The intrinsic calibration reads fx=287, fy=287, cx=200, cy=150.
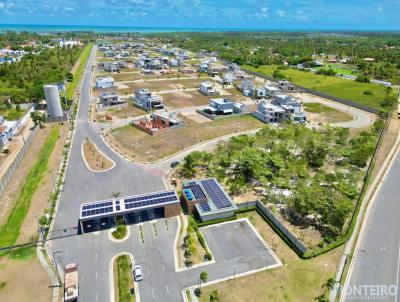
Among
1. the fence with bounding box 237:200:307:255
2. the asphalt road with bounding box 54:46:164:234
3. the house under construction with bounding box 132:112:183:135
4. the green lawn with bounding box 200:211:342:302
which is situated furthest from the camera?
the house under construction with bounding box 132:112:183:135

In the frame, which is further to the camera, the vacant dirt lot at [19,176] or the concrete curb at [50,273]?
the vacant dirt lot at [19,176]

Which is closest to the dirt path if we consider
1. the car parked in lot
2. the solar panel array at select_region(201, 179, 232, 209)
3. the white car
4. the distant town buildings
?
the white car

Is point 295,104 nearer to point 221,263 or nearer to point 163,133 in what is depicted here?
point 163,133

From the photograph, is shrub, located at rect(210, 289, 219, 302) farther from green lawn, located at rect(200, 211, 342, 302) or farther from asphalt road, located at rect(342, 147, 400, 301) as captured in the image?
asphalt road, located at rect(342, 147, 400, 301)

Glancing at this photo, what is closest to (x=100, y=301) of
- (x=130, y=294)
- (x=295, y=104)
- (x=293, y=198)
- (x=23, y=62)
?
(x=130, y=294)

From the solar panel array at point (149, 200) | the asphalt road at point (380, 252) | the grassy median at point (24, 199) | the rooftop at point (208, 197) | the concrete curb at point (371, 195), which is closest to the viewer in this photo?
the asphalt road at point (380, 252)

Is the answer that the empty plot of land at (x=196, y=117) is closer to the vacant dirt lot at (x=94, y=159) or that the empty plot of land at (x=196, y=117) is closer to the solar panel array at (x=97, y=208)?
the vacant dirt lot at (x=94, y=159)

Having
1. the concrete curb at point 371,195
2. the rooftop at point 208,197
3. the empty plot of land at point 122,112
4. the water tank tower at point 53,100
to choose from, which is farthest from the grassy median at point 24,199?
the concrete curb at point 371,195
